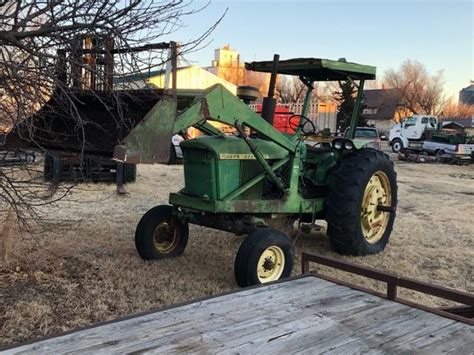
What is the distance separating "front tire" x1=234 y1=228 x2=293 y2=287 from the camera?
4.70 metres

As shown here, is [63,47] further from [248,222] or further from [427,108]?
[427,108]

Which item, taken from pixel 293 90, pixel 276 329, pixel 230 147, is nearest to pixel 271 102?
pixel 230 147

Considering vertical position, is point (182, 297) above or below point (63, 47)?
below

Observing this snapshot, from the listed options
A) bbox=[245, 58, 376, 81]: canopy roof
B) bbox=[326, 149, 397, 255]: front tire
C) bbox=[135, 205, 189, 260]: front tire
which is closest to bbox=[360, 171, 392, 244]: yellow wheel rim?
bbox=[326, 149, 397, 255]: front tire

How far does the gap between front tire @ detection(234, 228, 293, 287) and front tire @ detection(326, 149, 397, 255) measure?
1.06m

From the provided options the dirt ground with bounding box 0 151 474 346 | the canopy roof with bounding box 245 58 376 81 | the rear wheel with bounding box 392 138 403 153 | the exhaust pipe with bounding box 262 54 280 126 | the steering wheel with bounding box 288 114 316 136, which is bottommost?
the dirt ground with bounding box 0 151 474 346

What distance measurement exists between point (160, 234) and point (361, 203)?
2219 millimetres

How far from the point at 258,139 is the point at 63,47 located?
107 inches

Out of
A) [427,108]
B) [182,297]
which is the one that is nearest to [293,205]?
[182,297]

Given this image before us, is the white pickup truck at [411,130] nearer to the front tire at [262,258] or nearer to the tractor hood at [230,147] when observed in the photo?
the tractor hood at [230,147]

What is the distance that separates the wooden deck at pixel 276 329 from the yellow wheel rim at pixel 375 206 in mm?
3356

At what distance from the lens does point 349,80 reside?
6.37 metres

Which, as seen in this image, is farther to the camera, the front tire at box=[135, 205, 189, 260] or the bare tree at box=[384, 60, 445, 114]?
the bare tree at box=[384, 60, 445, 114]

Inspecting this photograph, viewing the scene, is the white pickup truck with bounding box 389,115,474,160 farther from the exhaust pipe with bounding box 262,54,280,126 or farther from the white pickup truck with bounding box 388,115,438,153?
the exhaust pipe with bounding box 262,54,280,126
